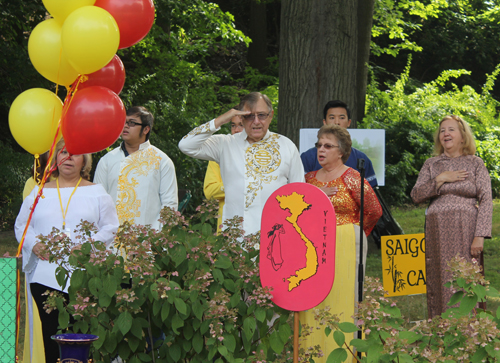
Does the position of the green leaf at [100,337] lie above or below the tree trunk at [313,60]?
below

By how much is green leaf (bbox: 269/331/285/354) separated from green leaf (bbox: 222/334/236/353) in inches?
8.8

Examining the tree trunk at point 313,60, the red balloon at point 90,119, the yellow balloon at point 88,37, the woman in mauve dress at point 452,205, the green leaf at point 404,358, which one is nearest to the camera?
the green leaf at point 404,358

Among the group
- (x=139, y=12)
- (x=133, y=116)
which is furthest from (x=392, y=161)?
(x=139, y=12)

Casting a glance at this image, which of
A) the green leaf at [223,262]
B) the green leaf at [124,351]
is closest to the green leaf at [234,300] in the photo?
the green leaf at [223,262]

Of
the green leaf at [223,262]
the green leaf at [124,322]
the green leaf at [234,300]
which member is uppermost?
the green leaf at [223,262]

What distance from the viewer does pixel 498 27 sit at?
17.2 metres

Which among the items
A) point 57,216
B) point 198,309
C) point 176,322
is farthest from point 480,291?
point 57,216

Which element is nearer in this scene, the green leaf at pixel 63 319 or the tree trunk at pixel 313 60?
the green leaf at pixel 63 319

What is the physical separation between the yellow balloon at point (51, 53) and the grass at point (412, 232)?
3.47 metres

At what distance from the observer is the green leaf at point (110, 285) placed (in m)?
2.56

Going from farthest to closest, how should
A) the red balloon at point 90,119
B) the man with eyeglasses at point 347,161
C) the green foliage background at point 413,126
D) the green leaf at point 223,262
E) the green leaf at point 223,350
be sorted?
1. the green foliage background at point 413,126
2. the man with eyeglasses at point 347,161
3. the red balloon at point 90,119
4. the green leaf at point 223,262
5. the green leaf at point 223,350

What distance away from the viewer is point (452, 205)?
14.0 ft

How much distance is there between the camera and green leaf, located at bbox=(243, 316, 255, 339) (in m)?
2.58

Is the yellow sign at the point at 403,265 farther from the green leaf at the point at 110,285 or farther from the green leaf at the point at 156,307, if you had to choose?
the green leaf at the point at 110,285
